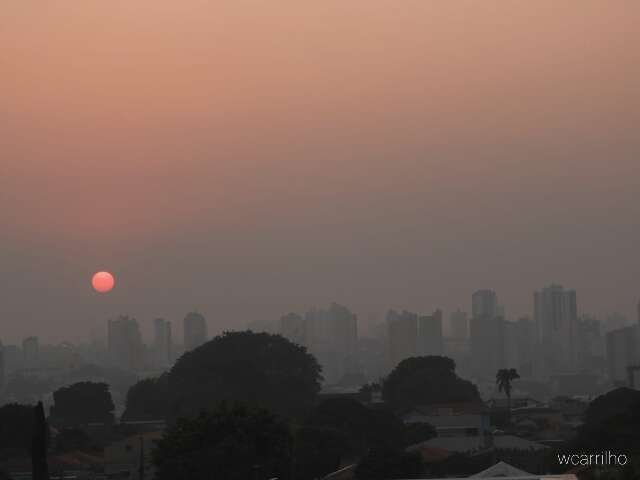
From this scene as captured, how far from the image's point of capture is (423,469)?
1719 inches

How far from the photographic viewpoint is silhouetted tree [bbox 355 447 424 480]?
40.0 meters

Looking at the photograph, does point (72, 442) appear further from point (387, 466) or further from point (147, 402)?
point (147, 402)

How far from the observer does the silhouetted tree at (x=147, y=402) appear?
87750 millimetres

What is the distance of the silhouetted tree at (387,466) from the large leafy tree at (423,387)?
39703mm

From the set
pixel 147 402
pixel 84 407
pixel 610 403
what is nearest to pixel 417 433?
pixel 610 403

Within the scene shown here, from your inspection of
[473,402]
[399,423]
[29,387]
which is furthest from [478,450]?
[29,387]

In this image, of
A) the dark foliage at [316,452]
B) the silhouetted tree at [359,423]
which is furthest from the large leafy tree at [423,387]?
the dark foliage at [316,452]

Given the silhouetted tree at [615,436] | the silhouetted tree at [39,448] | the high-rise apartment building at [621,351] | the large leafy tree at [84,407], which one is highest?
the high-rise apartment building at [621,351]

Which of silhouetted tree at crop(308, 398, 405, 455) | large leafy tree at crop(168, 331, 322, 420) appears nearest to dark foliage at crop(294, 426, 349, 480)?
silhouetted tree at crop(308, 398, 405, 455)

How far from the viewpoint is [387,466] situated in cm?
4053

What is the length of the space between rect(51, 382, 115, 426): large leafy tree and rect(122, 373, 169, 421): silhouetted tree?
2723mm

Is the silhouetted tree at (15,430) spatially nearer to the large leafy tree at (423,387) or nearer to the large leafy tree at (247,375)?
the large leafy tree at (247,375)

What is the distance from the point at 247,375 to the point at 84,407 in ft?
37.9

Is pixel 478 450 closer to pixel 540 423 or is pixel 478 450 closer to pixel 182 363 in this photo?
pixel 540 423
